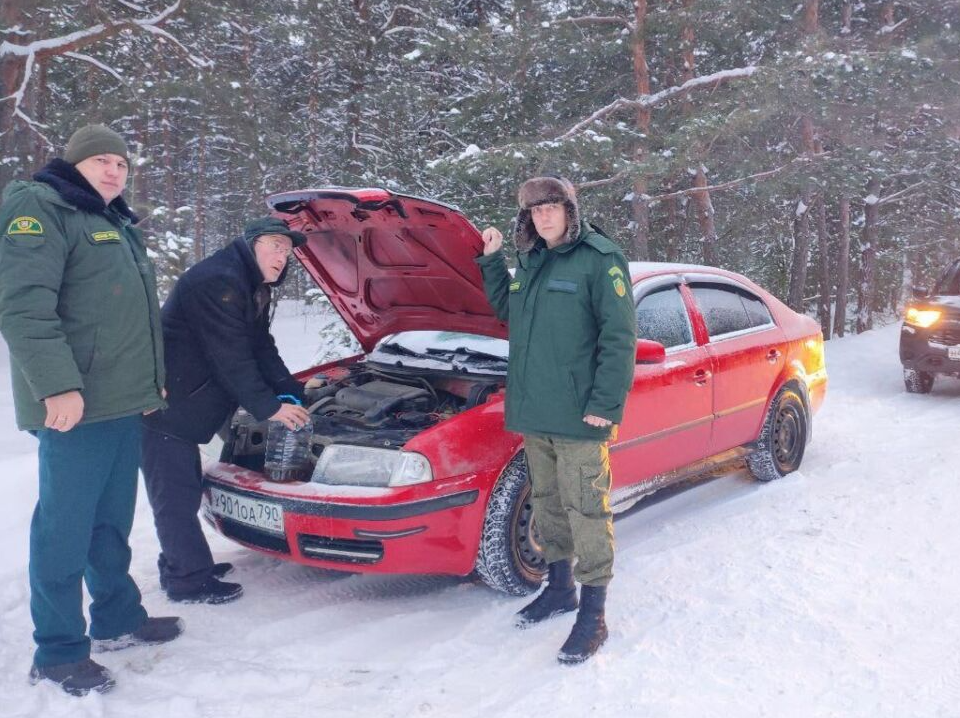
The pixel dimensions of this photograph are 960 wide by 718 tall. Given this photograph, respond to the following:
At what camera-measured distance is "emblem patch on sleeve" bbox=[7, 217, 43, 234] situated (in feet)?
8.52

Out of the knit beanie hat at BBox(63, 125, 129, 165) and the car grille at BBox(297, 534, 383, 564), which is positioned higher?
the knit beanie hat at BBox(63, 125, 129, 165)

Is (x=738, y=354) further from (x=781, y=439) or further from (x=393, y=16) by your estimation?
(x=393, y=16)

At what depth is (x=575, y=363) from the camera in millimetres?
2973

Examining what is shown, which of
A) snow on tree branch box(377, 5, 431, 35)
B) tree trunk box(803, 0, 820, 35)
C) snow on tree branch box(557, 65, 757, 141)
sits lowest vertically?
snow on tree branch box(557, 65, 757, 141)

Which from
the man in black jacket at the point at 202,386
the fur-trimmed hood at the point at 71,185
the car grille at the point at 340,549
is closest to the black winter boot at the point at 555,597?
the car grille at the point at 340,549

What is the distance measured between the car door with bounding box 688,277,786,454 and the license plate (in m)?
2.62

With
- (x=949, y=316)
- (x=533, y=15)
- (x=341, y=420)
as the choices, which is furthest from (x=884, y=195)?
(x=341, y=420)

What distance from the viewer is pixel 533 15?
12.9 metres

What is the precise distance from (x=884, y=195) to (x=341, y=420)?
18976mm

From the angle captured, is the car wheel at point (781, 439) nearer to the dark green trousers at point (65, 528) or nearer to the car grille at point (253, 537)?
the car grille at point (253, 537)

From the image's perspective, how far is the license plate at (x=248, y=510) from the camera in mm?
3406

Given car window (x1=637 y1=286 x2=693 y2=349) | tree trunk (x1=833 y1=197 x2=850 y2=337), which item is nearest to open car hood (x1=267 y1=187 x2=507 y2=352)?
car window (x1=637 y1=286 x2=693 y2=349)

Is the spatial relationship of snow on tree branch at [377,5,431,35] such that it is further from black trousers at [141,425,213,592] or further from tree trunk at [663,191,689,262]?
black trousers at [141,425,213,592]

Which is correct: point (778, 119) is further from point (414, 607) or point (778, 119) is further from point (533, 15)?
point (414, 607)
